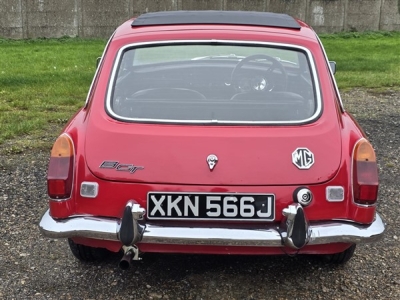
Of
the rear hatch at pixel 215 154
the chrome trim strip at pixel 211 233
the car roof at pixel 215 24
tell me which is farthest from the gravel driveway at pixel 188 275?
the car roof at pixel 215 24

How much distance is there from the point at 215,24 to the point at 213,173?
1.22 m

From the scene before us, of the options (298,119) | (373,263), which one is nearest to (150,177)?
(298,119)

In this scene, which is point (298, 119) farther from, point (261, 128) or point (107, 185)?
point (107, 185)

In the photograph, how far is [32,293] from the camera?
3531 millimetres

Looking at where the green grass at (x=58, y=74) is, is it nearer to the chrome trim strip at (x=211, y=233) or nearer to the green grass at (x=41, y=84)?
the green grass at (x=41, y=84)

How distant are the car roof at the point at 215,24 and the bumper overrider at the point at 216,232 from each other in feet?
4.29

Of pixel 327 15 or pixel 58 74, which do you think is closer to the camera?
pixel 58 74

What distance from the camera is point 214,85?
372cm

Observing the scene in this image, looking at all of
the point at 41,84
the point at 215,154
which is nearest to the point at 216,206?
the point at 215,154

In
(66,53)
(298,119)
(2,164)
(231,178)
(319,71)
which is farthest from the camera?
(66,53)

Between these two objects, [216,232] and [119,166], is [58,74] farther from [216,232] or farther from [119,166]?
[216,232]

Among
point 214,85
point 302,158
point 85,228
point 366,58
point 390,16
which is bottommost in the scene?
point 366,58

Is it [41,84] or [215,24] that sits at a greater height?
[215,24]

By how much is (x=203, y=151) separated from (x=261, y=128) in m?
0.37
